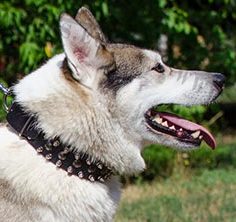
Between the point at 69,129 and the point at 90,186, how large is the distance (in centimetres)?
34

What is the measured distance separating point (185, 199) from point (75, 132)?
4.05 metres

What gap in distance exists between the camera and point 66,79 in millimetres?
4250

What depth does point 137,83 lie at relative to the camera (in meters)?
4.51

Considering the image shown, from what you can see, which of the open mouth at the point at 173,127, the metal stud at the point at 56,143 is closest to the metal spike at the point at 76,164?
the metal stud at the point at 56,143

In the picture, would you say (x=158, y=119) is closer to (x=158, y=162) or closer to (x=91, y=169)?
(x=91, y=169)

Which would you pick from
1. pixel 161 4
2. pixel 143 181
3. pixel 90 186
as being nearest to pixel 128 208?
pixel 143 181

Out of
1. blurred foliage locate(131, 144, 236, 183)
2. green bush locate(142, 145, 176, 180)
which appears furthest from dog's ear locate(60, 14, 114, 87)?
green bush locate(142, 145, 176, 180)

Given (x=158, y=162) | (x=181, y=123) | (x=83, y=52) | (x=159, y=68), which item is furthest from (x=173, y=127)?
(x=158, y=162)

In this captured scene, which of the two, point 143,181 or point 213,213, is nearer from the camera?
point 213,213

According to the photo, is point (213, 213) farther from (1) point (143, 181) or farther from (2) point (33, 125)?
(2) point (33, 125)

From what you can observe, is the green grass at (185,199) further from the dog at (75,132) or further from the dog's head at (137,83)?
the dog at (75,132)

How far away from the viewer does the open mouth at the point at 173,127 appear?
14.9 ft

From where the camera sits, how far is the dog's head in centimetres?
426

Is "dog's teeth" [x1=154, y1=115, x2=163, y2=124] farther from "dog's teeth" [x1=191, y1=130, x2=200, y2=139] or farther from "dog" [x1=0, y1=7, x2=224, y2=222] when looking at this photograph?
"dog's teeth" [x1=191, y1=130, x2=200, y2=139]
